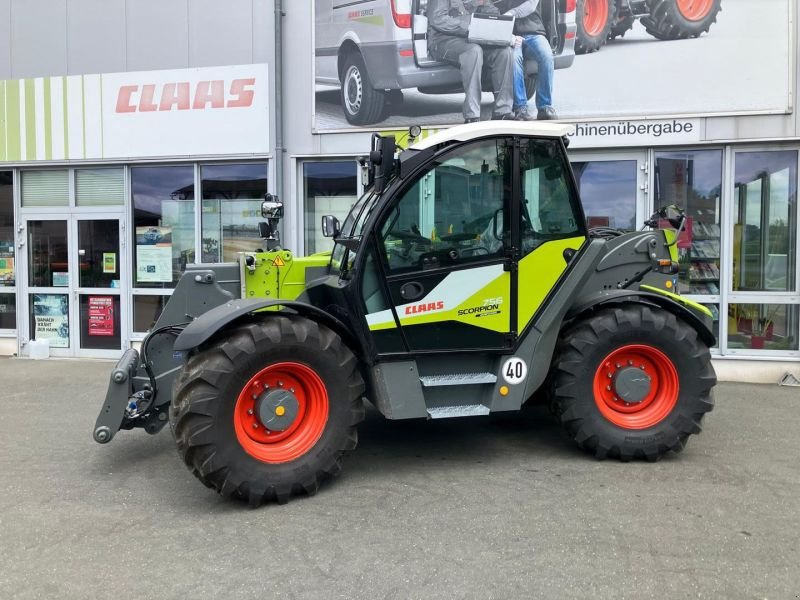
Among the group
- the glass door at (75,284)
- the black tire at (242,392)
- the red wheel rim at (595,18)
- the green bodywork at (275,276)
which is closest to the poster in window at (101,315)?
the glass door at (75,284)

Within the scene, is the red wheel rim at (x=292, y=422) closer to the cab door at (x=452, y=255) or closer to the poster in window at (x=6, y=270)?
the cab door at (x=452, y=255)

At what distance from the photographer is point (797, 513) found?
3982 mm

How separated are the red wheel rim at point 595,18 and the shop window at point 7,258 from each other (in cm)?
874

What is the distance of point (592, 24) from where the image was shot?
8.38 m

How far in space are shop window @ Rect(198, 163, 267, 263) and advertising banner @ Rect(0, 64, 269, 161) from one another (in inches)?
13.3

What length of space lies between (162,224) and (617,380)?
23.6ft

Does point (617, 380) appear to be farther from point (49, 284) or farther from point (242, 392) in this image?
point (49, 284)

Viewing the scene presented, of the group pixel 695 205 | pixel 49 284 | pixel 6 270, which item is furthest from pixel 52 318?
pixel 695 205

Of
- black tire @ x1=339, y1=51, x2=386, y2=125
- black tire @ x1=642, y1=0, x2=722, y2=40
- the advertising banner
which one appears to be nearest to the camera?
black tire @ x1=642, y1=0, x2=722, y2=40

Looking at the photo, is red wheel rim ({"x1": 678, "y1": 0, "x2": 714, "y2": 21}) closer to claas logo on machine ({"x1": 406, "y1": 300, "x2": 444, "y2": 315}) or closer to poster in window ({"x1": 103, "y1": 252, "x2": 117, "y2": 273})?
claas logo on machine ({"x1": 406, "y1": 300, "x2": 444, "y2": 315})

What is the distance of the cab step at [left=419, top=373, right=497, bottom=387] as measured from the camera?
4.63 metres

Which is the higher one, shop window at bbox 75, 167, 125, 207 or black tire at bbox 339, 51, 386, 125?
black tire at bbox 339, 51, 386, 125

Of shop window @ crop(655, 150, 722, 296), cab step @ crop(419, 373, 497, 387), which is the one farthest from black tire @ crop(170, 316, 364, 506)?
shop window @ crop(655, 150, 722, 296)

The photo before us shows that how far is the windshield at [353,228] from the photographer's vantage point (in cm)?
470
